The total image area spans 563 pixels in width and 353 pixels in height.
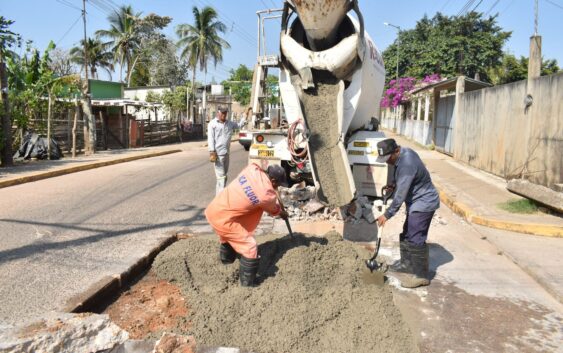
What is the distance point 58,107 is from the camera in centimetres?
1606

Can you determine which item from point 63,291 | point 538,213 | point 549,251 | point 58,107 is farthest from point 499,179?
point 58,107

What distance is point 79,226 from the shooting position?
20.4 feet

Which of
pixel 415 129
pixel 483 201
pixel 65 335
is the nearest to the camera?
pixel 65 335

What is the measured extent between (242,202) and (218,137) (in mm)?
3596

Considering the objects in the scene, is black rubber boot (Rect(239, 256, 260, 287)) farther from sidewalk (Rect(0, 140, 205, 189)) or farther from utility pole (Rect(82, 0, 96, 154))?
utility pole (Rect(82, 0, 96, 154))

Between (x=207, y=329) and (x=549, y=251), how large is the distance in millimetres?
4487

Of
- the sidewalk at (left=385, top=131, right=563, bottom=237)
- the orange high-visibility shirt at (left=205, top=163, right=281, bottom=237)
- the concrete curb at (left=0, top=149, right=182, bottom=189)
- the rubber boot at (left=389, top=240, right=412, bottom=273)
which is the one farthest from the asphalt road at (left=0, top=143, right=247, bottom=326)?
the sidewalk at (left=385, top=131, right=563, bottom=237)

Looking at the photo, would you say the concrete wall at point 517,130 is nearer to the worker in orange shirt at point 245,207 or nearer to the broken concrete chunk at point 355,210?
the broken concrete chunk at point 355,210

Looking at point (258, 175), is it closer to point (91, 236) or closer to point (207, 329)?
point (207, 329)

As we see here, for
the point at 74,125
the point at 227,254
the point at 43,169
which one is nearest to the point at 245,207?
the point at 227,254

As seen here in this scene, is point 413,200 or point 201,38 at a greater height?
point 201,38

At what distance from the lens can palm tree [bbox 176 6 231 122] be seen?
3403 centimetres

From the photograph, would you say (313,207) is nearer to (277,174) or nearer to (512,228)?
(512,228)

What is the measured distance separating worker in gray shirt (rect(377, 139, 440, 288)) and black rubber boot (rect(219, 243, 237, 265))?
1.52 meters
